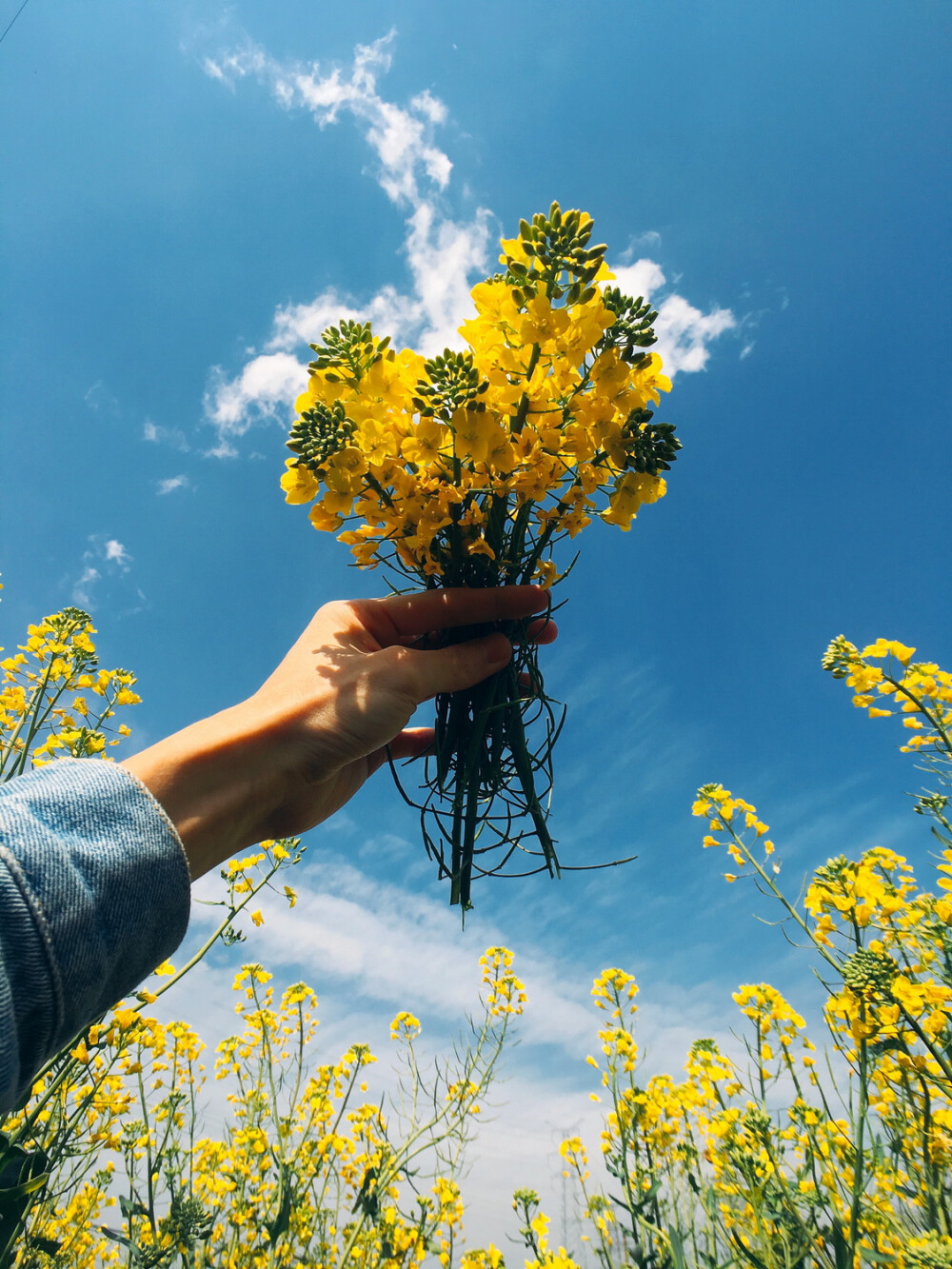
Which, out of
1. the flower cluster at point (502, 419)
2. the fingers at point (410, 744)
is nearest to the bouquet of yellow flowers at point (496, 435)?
the flower cluster at point (502, 419)

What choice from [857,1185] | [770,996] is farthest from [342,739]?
[770,996]

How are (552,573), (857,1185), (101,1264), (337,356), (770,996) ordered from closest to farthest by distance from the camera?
1. (337,356)
2. (552,573)
3. (857,1185)
4. (770,996)
5. (101,1264)

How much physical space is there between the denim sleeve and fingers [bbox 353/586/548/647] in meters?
0.74

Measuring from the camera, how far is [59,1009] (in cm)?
72

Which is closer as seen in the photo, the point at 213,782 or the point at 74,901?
the point at 74,901

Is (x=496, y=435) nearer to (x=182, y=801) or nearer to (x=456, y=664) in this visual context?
(x=456, y=664)

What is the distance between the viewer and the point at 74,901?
0.75 metres

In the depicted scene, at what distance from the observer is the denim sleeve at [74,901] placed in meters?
0.69

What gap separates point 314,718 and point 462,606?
1.42 ft

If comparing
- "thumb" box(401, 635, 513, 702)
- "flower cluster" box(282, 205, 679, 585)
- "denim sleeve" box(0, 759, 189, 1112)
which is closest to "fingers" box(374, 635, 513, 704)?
"thumb" box(401, 635, 513, 702)

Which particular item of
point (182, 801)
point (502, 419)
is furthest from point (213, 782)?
point (502, 419)

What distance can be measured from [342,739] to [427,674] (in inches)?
9.7

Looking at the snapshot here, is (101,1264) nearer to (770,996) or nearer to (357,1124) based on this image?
(357,1124)

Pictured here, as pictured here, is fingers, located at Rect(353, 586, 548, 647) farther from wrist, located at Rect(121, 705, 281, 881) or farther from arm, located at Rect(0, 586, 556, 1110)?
wrist, located at Rect(121, 705, 281, 881)
